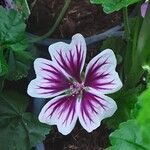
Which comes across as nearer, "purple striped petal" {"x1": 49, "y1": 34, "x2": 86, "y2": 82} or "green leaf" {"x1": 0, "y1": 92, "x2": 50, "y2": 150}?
"purple striped petal" {"x1": 49, "y1": 34, "x2": 86, "y2": 82}

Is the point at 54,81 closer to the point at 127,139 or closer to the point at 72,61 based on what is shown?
the point at 72,61

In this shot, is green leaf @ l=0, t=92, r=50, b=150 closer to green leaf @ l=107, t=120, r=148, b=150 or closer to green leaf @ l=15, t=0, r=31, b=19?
green leaf @ l=15, t=0, r=31, b=19

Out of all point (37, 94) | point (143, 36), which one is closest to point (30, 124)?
point (37, 94)

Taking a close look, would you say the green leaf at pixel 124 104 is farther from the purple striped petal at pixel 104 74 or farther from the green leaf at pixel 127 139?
the green leaf at pixel 127 139

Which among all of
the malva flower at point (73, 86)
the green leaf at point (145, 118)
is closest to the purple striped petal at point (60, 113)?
the malva flower at point (73, 86)

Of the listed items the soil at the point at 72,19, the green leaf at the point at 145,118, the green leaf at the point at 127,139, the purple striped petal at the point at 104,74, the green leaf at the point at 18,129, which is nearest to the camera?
the green leaf at the point at 145,118

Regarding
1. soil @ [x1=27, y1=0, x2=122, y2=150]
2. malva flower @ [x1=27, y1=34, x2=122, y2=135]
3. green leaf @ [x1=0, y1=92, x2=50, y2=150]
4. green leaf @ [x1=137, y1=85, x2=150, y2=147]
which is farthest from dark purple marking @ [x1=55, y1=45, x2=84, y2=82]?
green leaf @ [x1=137, y1=85, x2=150, y2=147]

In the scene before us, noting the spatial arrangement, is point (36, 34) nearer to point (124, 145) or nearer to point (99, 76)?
point (99, 76)
